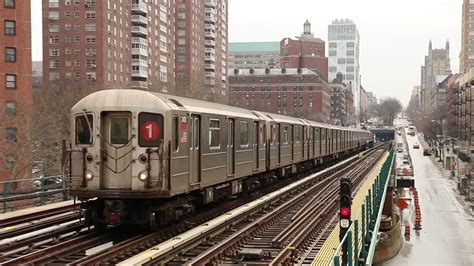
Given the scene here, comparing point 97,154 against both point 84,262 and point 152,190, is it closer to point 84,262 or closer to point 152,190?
point 152,190

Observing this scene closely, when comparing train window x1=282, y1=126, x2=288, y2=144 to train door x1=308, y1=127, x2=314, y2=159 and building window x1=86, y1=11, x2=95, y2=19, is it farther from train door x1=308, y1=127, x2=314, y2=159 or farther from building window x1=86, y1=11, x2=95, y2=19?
building window x1=86, y1=11, x2=95, y2=19

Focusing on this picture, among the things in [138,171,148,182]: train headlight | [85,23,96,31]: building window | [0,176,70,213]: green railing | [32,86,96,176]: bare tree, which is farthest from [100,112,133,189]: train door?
[85,23,96,31]: building window

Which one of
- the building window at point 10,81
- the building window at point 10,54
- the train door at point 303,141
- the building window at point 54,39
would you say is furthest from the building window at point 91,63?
the train door at point 303,141

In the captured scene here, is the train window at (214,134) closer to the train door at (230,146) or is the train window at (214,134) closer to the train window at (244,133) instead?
the train door at (230,146)

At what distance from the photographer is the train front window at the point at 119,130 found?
43.5 feet

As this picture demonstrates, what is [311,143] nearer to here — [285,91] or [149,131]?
[149,131]

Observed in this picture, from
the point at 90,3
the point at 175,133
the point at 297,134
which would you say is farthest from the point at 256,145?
the point at 90,3

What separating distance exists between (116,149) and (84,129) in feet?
3.08

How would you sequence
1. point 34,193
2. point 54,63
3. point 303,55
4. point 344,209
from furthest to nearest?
point 303,55, point 54,63, point 34,193, point 344,209

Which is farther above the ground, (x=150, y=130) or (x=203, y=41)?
(x=203, y=41)

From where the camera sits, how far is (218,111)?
55.7 ft

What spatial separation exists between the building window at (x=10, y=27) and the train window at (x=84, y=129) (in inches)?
1402

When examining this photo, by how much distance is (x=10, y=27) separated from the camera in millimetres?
46031

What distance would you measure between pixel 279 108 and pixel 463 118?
166 feet
